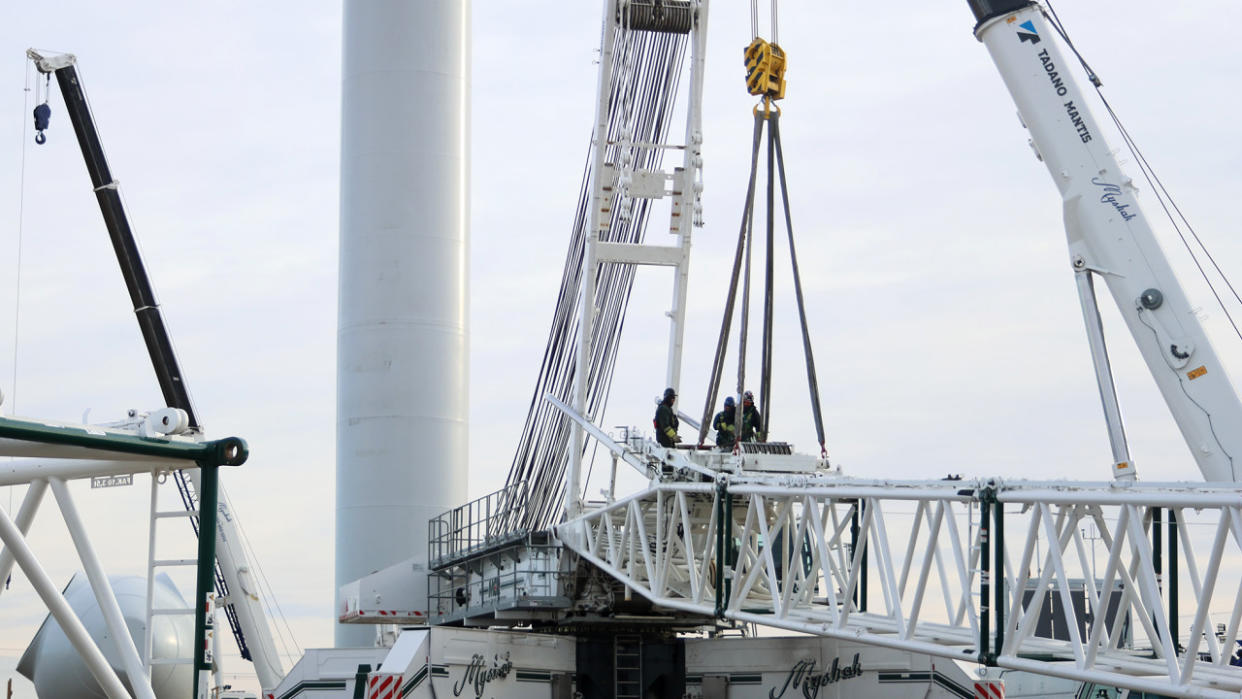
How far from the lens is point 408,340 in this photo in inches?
1449

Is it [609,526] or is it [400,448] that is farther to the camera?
[400,448]

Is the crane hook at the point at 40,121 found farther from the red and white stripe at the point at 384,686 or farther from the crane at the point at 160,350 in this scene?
the red and white stripe at the point at 384,686

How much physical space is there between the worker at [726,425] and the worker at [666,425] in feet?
2.49

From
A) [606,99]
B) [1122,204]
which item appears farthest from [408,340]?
[1122,204]

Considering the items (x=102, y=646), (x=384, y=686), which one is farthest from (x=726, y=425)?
(x=102, y=646)

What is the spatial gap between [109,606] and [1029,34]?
46.6 feet

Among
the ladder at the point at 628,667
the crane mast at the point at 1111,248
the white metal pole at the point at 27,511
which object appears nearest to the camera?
the white metal pole at the point at 27,511

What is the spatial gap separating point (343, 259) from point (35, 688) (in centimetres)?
1283

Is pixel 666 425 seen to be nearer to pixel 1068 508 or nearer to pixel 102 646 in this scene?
pixel 1068 508

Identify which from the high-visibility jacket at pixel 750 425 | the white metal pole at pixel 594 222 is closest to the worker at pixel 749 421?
the high-visibility jacket at pixel 750 425

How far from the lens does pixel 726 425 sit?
26484 millimetres

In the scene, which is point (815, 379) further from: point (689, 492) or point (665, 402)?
point (665, 402)

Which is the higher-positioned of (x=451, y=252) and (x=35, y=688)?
(x=451, y=252)

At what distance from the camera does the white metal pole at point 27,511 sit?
1393 centimetres
